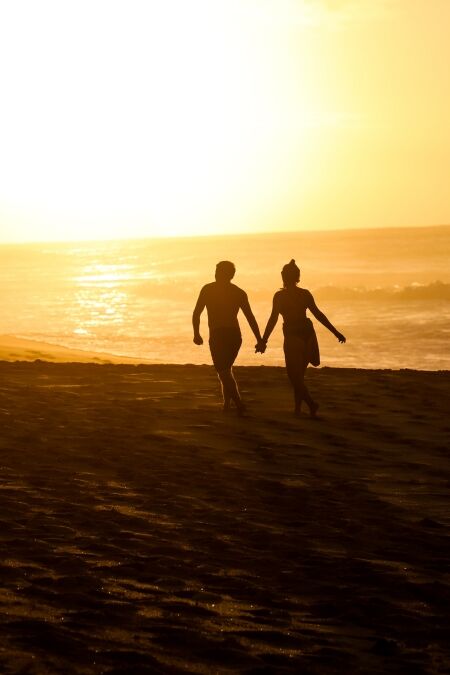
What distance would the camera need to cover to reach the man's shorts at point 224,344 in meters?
10.5

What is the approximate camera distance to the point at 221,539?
20.2 ft

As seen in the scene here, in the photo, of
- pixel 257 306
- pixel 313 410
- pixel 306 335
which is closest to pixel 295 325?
pixel 306 335

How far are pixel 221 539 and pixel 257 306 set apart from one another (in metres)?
50.1

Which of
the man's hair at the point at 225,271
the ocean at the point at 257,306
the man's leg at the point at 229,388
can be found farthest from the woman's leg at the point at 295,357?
the ocean at the point at 257,306

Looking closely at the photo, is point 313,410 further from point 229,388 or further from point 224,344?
point 224,344

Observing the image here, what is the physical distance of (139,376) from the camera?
47.6 feet

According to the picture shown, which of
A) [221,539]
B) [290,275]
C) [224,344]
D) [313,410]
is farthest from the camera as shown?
[313,410]

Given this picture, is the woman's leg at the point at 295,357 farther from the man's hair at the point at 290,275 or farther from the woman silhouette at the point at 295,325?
the man's hair at the point at 290,275

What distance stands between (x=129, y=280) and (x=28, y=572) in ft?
266

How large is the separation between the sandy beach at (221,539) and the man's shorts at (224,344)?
655mm

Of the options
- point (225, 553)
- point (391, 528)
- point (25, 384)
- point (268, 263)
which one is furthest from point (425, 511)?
point (268, 263)

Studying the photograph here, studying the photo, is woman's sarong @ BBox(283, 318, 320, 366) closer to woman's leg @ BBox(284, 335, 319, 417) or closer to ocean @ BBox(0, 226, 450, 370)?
woman's leg @ BBox(284, 335, 319, 417)

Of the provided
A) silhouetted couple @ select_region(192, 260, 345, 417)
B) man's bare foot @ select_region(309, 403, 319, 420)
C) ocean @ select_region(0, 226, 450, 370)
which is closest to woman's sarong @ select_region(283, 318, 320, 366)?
silhouetted couple @ select_region(192, 260, 345, 417)

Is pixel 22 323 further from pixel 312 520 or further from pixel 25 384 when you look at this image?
pixel 312 520
